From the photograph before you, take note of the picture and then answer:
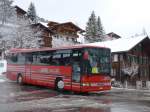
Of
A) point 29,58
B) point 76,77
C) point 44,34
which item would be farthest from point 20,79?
point 44,34

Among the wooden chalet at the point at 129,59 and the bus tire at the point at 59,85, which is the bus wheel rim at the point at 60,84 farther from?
the wooden chalet at the point at 129,59

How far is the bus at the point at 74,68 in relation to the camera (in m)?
20.7

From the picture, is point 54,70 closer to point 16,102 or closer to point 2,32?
point 16,102

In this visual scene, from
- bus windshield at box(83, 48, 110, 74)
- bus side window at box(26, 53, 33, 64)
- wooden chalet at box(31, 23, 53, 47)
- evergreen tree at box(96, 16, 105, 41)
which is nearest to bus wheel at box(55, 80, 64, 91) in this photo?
bus windshield at box(83, 48, 110, 74)

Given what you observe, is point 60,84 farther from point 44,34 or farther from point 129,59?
point 44,34

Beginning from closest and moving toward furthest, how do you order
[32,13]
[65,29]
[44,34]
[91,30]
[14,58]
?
[14,58]
[44,34]
[65,29]
[91,30]
[32,13]

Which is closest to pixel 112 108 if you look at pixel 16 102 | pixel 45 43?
pixel 16 102

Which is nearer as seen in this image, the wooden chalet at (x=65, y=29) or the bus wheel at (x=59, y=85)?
the bus wheel at (x=59, y=85)

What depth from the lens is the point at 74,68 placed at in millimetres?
21125

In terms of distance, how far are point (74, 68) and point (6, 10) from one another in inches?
1593

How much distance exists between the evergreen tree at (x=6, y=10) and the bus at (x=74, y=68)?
1392 inches

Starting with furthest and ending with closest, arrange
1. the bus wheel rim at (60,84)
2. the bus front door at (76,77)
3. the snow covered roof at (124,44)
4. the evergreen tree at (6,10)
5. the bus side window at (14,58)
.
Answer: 1. the evergreen tree at (6,10)
2. the snow covered roof at (124,44)
3. the bus side window at (14,58)
4. the bus wheel rim at (60,84)
5. the bus front door at (76,77)

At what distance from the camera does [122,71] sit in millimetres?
45062

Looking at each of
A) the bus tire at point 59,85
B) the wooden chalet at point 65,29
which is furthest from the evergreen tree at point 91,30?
the bus tire at point 59,85
